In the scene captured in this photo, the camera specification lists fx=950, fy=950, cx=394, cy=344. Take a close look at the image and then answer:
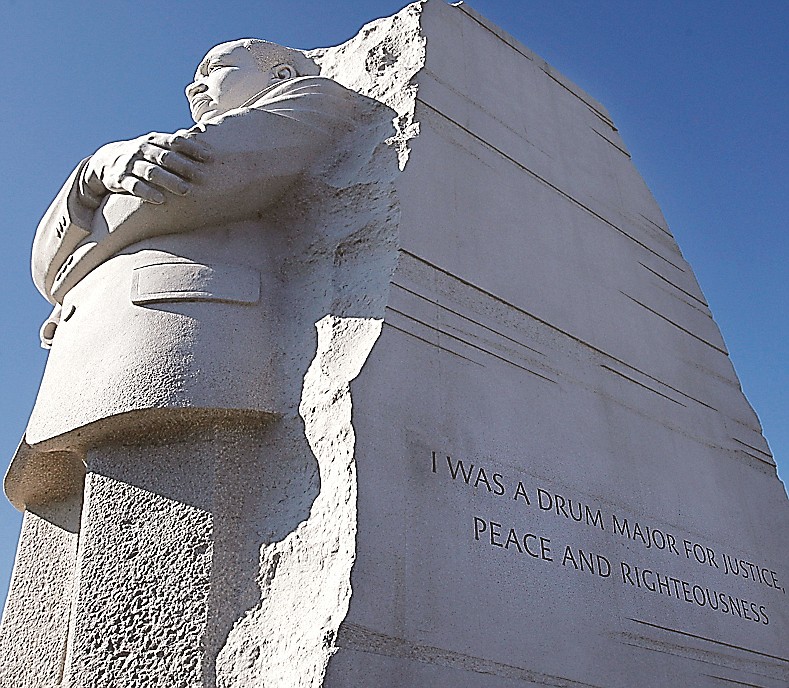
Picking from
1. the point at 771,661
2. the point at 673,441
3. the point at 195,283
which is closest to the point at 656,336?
the point at 673,441

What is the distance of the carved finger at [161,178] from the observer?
119 inches

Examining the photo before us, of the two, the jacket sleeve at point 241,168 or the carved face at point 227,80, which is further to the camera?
the carved face at point 227,80

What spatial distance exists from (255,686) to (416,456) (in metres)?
0.76

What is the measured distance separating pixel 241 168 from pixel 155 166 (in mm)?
292

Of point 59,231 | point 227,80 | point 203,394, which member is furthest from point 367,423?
point 227,80

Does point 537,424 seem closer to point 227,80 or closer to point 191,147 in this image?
point 191,147

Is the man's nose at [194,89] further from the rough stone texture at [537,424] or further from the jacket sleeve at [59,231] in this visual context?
the rough stone texture at [537,424]

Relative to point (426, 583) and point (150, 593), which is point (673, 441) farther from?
point (150, 593)

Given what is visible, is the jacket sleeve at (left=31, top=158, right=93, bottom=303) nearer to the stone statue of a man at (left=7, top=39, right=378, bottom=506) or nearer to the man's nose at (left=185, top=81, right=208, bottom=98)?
the stone statue of a man at (left=7, top=39, right=378, bottom=506)

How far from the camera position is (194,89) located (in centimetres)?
380

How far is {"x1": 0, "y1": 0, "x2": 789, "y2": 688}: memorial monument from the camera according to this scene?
2.60 m

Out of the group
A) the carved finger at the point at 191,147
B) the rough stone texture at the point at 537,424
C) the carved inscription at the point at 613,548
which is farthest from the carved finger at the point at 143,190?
the carved inscription at the point at 613,548

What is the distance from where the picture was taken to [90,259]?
3.33m

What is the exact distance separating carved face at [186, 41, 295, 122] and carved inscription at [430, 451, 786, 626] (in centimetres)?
171
